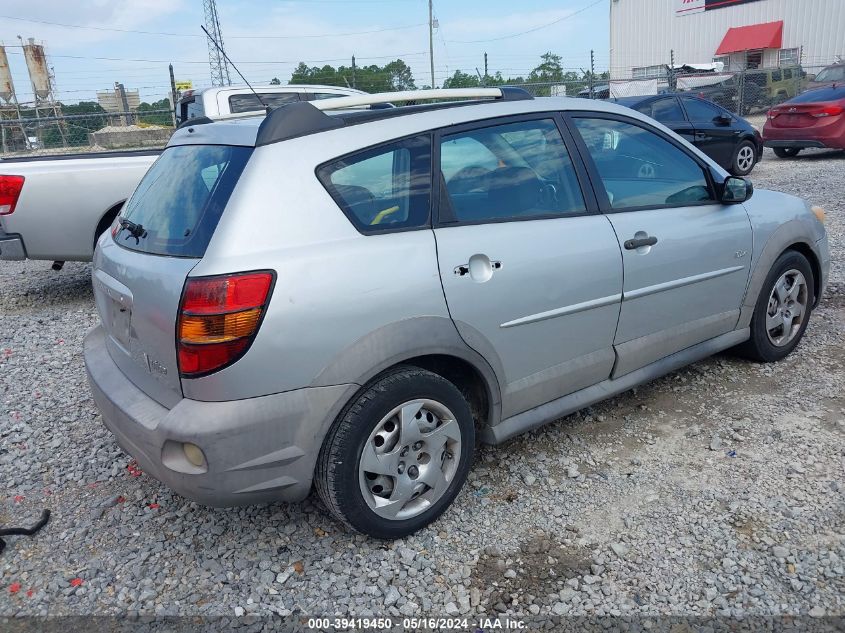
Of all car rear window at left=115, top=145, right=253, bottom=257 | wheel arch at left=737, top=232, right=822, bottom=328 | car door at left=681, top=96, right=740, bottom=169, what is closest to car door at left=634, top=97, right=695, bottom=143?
car door at left=681, top=96, right=740, bottom=169

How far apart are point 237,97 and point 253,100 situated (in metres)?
0.24

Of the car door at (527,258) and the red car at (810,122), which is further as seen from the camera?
the red car at (810,122)

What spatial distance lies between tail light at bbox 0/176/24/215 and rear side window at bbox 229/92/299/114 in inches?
103

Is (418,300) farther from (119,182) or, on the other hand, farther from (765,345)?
(119,182)

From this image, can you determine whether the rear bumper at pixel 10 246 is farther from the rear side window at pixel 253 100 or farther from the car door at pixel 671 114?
the car door at pixel 671 114

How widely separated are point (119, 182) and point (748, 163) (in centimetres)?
1065

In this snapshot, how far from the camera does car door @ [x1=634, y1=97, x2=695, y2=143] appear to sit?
11.5 m

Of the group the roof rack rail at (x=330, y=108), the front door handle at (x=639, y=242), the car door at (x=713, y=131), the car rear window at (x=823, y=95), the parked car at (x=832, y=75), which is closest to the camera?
the roof rack rail at (x=330, y=108)

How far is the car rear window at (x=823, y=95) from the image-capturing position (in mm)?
13223

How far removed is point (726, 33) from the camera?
137 ft

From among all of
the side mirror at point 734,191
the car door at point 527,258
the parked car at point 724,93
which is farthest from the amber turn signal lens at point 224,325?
the parked car at point 724,93

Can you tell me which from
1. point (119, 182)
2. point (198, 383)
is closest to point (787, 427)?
point (198, 383)

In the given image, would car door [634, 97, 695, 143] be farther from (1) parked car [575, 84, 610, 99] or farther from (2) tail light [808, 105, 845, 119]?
(1) parked car [575, 84, 610, 99]

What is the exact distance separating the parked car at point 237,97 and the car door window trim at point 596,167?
4.38 m
